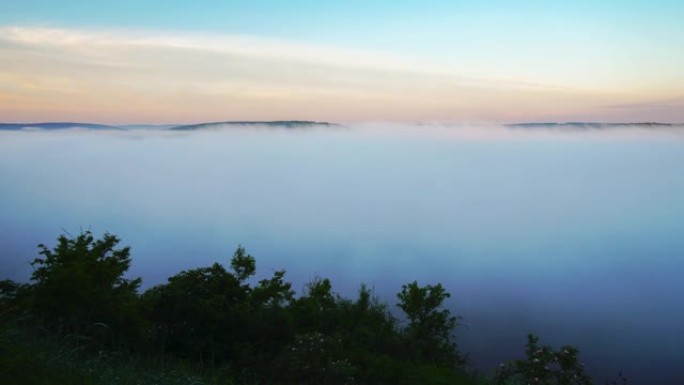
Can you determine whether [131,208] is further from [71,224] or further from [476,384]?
[476,384]

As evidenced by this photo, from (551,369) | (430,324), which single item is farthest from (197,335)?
(430,324)

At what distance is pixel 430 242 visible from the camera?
261 ft

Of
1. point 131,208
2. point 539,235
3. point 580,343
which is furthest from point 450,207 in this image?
point 580,343

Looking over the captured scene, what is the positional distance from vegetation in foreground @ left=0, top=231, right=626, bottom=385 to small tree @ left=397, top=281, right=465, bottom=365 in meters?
0.18

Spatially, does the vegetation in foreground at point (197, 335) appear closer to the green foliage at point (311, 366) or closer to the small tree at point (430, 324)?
the green foliage at point (311, 366)

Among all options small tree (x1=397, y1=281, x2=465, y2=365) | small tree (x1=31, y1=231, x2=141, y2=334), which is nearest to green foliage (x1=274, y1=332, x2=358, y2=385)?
small tree (x1=31, y1=231, x2=141, y2=334)

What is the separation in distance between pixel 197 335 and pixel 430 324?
26.9ft

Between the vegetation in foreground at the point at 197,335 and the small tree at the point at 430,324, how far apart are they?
0.18 m

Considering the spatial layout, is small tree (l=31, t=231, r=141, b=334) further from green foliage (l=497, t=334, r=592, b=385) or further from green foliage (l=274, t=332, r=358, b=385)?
green foliage (l=497, t=334, r=592, b=385)

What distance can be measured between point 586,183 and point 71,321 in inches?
7539

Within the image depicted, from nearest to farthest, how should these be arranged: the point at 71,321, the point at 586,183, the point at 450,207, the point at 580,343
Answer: the point at 71,321, the point at 580,343, the point at 450,207, the point at 586,183

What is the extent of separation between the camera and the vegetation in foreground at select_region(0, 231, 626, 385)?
7.16 meters

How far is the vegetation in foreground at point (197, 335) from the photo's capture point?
7.16 metres

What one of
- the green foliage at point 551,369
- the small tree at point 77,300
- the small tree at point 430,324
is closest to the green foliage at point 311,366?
the small tree at point 77,300
